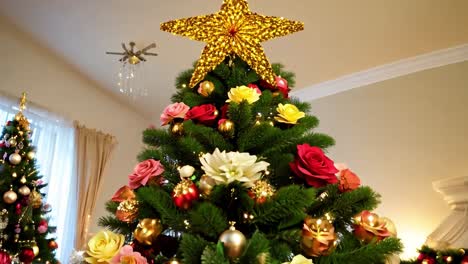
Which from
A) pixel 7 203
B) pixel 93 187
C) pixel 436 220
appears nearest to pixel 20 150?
pixel 7 203

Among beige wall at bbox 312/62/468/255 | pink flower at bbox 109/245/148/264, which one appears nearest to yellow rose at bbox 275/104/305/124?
pink flower at bbox 109/245/148/264

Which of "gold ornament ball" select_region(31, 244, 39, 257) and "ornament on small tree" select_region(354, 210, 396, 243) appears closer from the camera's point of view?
"ornament on small tree" select_region(354, 210, 396, 243)

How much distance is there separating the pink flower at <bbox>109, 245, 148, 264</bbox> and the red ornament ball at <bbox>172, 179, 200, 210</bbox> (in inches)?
4.9

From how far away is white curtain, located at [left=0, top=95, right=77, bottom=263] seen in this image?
11.8 ft

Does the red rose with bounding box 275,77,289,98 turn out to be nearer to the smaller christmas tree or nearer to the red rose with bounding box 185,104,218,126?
the red rose with bounding box 185,104,218,126

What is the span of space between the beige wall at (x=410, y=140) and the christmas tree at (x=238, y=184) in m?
2.42

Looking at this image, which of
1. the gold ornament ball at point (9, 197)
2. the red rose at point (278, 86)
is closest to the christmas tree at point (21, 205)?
the gold ornament ball at point (9, 197)

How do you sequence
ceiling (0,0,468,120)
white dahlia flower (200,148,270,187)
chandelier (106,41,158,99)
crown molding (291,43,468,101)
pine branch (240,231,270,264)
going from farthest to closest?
chandelier (106,41,158,99)
crown molding (291,43,468,101)
ceiling (0,0,468,120)
white dahlia flower (200,148,270,187)
pine branch (240,231,270,264)

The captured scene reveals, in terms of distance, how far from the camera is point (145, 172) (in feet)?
2.75

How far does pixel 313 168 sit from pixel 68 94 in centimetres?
392

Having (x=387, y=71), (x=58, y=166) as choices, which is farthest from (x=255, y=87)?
(x=58, y=166)

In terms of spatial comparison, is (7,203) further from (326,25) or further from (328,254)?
(326,25)

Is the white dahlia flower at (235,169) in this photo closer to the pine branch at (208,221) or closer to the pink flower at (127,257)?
the pine branch at (208,221)

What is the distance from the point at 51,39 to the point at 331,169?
3.73 meters
